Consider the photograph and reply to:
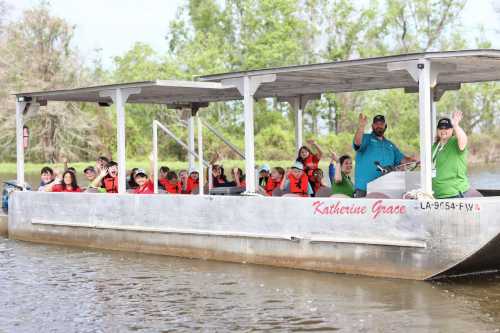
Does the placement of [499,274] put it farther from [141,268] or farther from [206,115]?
[206,115]

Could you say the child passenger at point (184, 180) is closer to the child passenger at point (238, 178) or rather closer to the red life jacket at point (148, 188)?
the child passenger at point (238, 178)

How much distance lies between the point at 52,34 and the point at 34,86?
3.31 meters

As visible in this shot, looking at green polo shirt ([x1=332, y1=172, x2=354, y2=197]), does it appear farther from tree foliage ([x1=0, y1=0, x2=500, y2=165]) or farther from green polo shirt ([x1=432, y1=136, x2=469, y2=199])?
tree foliage ([x1=0, y1=0, x2=500, y2=165])

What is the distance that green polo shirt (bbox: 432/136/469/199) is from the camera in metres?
11.1

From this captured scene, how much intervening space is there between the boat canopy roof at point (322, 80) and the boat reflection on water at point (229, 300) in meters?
2.62

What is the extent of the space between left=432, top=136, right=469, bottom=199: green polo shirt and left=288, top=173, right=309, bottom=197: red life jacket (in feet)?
7.78

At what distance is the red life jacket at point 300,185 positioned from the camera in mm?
13039

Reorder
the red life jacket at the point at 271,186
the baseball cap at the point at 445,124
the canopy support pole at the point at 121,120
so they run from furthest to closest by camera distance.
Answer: the canopy support pole at the point at 121,120
the red life jacket at the point at 271,186
the baseball cap at the point at 445,124

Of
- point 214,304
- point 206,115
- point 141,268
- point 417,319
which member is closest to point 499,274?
point 417,319

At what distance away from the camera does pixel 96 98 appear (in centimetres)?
1661

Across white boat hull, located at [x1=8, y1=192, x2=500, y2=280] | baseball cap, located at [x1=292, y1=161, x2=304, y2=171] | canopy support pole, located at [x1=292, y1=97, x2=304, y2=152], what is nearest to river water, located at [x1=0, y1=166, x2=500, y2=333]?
white boat hull, located at [x1=8, y1=192, x2=500, y2=280]

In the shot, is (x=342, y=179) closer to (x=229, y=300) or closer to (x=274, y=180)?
(x=274, y=180)

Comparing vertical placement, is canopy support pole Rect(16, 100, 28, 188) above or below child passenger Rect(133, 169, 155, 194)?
above

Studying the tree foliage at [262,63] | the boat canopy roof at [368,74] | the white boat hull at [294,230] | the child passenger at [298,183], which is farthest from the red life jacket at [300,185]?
the tree foliage at [262,63]
